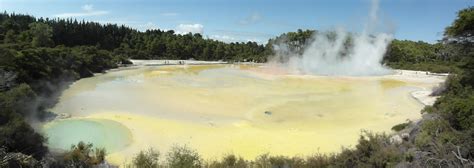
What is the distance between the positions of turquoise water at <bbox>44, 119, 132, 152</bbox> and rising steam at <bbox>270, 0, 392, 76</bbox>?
39643mm

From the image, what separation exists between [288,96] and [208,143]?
16.7 metres

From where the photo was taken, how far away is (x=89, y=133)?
21.4m

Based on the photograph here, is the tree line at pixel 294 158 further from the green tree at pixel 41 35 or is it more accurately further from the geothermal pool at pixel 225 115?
the geothermal pool at pixel 225 115

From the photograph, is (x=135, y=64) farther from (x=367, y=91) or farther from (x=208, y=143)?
(x=208, y=143)

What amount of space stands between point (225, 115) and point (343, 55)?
4368 cm

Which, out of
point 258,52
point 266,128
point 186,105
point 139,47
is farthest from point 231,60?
point 266,128

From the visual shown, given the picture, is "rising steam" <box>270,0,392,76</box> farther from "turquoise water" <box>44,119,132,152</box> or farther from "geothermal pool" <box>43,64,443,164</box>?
"turquoise water" <box>44,119,132,152</box>

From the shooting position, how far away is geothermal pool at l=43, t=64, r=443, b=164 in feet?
64.6

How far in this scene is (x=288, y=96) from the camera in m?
35.6

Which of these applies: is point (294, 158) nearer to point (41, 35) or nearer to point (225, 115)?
point (225, 115)

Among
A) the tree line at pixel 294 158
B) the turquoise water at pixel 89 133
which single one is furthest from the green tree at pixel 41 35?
the turquoise water at pixel 89 133

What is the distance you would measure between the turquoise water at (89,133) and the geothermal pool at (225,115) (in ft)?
0.14

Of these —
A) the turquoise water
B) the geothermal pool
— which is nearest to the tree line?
the turquoise water

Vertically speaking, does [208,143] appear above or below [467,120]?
below
